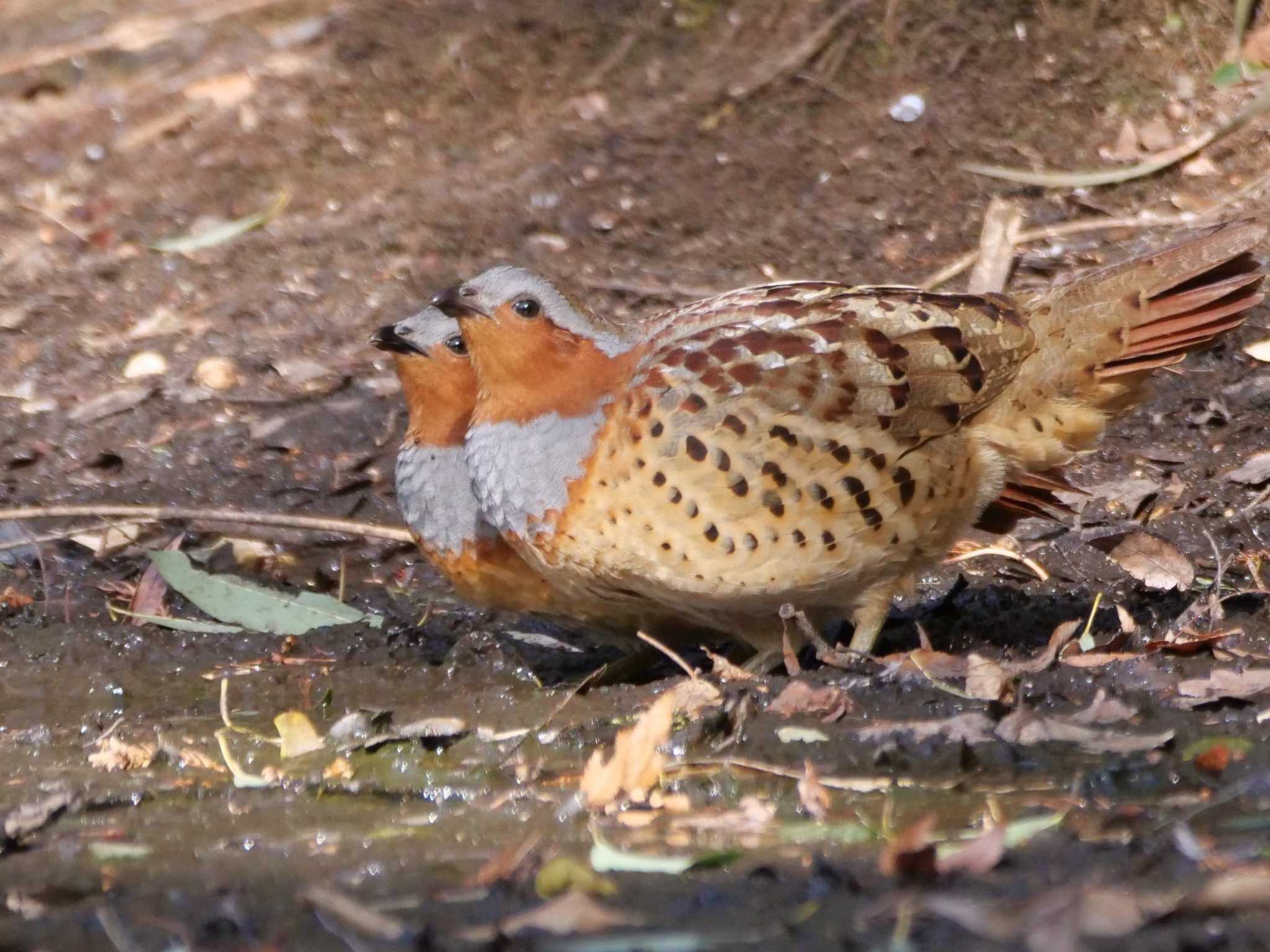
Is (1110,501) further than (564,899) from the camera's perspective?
Yes

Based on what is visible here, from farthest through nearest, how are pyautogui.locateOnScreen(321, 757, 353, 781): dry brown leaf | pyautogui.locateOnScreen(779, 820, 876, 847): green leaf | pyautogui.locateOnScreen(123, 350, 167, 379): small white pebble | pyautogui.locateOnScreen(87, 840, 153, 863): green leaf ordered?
pyautogui.locateOnScreen(123, 350, 167, 379): small white pebble
pyautogui.locateOnScreen(321, 757, 353, 781): dry brown leaf
pyautogui.locateOnScreen(87, 840, 153, 863): green leaf
pyautogui.locateOnScreen(779, 820, 876, 847): green leaf

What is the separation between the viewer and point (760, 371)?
489 cm

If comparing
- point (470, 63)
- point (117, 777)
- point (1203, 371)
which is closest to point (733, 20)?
point (470, 63)

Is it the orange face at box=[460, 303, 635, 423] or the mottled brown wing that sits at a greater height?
the mottled brown wing

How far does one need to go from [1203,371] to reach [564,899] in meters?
4.45

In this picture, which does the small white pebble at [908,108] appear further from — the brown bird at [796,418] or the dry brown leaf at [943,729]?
the dry brown leaf at [943,729]

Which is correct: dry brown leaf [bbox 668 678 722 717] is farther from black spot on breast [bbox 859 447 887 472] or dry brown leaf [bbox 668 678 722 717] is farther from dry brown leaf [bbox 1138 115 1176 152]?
dry brown leaf [bbox 1138 115 1176 152]

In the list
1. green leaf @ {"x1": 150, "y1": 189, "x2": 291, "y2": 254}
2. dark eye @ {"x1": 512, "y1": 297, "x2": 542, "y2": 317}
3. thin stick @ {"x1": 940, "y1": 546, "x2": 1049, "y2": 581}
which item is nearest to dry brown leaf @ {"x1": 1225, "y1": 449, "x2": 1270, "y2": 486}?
thin stick @ {"x1": 940, "y1": 546, "x2": 1049, "y2": 581}

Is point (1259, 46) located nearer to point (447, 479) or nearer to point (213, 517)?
point (447, 479)

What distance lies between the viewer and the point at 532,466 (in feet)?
16.3

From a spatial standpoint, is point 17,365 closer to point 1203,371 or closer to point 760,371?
point 760,371

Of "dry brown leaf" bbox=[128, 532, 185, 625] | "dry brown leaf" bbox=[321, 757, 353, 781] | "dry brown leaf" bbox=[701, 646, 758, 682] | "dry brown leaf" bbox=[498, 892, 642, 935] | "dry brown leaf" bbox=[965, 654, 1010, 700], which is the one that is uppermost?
"dry brown leaf" bbox=[498, 892, 642, 935]

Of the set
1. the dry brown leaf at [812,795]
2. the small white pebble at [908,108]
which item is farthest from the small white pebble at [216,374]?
the dry brown leaf at [812,795]

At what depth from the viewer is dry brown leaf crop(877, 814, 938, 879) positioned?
3219mm
